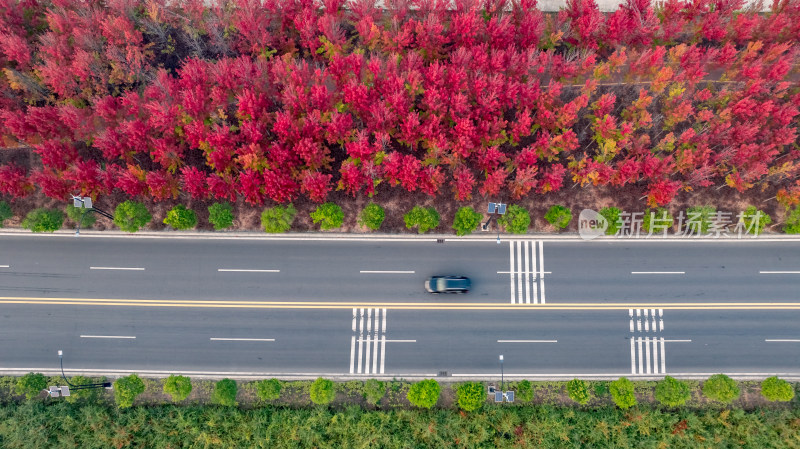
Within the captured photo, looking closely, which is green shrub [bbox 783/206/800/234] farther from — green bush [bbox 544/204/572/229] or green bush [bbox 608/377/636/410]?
green bush [bbox 608/377/636/410]

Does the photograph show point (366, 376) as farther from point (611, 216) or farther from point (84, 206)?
point (84, 206)

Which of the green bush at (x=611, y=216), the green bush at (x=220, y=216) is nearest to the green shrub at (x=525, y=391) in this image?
the green bush at (x=611, y=216)

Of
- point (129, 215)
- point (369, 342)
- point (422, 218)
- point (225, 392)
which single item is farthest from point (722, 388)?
point (129, 215)

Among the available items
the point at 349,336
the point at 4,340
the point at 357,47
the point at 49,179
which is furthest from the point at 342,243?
the point at 4,340

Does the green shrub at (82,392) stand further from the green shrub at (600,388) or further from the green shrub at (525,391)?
the green shrub at (600,388)

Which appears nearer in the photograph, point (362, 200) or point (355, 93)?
point (355, 93)

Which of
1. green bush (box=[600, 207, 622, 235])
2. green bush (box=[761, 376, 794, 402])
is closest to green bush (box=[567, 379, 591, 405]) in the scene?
green bush (box=[600, 207, 622, 235])

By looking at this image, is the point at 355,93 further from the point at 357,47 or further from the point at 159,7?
the point at 159,7
